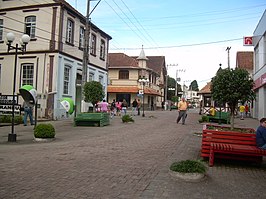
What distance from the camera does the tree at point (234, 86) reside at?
9.93 meters

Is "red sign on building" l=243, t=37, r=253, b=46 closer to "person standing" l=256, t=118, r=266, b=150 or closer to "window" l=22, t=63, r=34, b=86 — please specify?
"window" l=22, t=63, r=34, b=86

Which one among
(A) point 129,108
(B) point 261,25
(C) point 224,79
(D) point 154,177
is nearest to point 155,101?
(A) point 129,108

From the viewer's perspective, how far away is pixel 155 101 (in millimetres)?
58562

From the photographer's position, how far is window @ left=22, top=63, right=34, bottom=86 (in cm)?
2322

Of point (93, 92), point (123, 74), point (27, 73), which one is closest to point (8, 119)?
point (93, 92)

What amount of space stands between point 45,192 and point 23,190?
0.43m

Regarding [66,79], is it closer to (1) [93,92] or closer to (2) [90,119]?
(1) [93,92]

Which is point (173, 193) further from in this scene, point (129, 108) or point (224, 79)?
point (129, 108)

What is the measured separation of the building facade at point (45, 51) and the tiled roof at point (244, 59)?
1055 inches

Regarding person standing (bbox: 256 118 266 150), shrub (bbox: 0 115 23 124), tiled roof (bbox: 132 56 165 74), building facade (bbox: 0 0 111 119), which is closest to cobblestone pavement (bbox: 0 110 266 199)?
person standing (bbox: 256 118 266 150)

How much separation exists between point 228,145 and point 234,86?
9.88ft

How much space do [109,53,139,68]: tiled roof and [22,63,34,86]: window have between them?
2499 cm

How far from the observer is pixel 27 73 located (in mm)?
23484

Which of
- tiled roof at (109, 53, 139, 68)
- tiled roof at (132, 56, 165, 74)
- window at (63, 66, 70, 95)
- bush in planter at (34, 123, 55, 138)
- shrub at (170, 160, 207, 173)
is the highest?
tiled roof at (132, 56, 165, 74)
